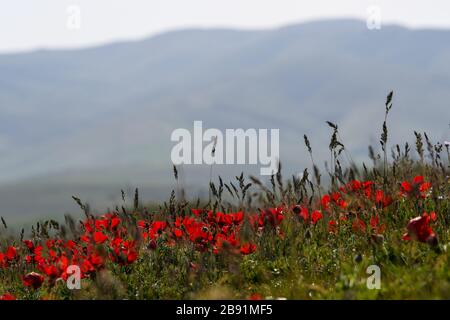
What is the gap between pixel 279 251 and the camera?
5418 millimetres

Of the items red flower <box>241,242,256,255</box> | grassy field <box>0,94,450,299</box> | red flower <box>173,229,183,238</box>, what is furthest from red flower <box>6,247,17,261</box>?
red flower <box>241,242,256,255</box>

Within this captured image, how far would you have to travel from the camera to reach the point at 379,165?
22.6 feet

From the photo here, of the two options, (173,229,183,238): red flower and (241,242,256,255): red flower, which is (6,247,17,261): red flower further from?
(241,242,256,255): red flower

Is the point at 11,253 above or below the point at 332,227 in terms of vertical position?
below

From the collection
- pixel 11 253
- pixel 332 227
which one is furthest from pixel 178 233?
pixel 11 253

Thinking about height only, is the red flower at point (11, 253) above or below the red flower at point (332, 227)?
below

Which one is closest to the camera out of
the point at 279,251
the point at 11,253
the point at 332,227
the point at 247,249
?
the point at 247,249

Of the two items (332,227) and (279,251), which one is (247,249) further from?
(332,227)

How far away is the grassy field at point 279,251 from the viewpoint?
417 centimetres

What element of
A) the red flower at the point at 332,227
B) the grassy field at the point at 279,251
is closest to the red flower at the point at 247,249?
the grassy field at the point at 279,251

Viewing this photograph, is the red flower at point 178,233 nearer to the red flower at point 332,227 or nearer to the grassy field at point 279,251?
the grassy field at point 279,251

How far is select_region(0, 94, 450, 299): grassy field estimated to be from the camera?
4172mm

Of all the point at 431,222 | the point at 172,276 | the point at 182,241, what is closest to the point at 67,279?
the point at 172,276
